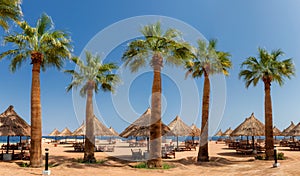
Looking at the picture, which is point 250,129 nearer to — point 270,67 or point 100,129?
point 270,67

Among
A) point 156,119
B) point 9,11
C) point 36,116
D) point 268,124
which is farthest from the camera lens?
point 268,124

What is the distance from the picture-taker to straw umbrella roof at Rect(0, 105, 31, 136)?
857 inches

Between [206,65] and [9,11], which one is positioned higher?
[9,11]

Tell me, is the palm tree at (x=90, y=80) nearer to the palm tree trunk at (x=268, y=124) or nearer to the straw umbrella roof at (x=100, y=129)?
the straw umbrella roof at (x=100, y=129)

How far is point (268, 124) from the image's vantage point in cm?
2331

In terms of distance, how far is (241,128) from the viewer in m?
30.5

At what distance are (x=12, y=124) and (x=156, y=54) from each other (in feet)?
41.0

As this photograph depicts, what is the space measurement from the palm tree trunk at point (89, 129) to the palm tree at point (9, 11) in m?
8.53

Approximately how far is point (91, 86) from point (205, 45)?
938 cm

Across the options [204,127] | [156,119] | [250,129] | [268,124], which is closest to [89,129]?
[156,119]

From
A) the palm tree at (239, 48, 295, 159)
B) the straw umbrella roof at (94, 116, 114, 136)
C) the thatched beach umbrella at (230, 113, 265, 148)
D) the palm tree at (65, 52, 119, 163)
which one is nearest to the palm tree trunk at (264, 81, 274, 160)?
the palm tree at (239, 48, 295, 159)

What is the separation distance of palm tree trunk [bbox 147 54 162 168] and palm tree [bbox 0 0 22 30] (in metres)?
8.55

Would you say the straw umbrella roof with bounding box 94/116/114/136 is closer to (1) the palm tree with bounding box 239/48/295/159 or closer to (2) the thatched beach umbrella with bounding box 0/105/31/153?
(2) the thatched beach umbrella with bounding box 0/105/31/153

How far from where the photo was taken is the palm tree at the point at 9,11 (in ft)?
45.3
